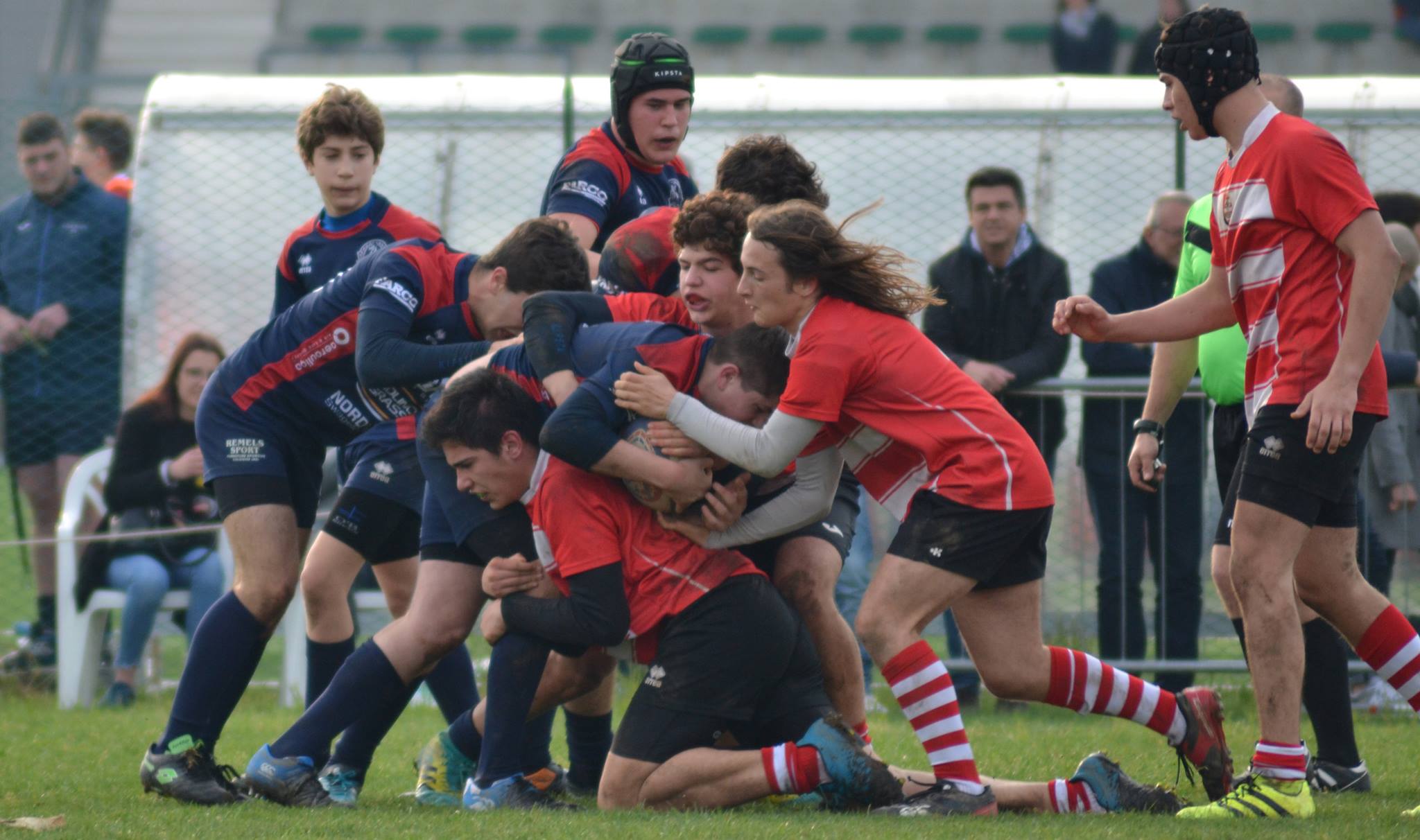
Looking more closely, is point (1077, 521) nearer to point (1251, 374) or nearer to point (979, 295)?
point (979, 295)

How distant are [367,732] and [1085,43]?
12767 mm

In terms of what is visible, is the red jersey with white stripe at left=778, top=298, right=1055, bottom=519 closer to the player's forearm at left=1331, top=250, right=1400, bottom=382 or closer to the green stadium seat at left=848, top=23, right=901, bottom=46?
the player's forearm at left=1331, top=250, right=1400, bottom=382

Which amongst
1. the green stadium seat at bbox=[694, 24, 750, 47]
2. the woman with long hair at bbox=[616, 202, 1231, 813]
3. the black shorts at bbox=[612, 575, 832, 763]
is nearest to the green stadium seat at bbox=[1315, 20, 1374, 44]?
the green stadium seat at bbox=[694, 24, 750, 47]

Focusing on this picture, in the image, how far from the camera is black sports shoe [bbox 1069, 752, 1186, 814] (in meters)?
4.45

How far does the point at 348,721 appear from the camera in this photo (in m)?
4.77

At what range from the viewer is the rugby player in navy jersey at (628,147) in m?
5.54

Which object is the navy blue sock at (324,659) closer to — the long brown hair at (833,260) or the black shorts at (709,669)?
the black shorts at (709,669)

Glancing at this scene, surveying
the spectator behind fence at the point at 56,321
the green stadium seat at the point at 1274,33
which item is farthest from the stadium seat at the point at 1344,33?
the spectator behind fence at the point at 56,321

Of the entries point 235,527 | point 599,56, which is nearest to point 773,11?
point 599,56

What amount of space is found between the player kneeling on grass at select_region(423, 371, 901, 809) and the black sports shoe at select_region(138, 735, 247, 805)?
0.90 meters

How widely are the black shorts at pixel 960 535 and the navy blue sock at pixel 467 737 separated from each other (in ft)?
4.64

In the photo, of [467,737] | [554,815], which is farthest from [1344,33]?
[554,815]

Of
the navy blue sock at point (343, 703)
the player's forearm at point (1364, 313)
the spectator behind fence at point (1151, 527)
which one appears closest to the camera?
the player's forearm at point (1364, 313)

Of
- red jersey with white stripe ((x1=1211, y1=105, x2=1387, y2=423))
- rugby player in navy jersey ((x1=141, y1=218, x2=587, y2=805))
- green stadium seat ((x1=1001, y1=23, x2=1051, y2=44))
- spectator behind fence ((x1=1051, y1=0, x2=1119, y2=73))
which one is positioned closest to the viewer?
red jersey with white stripe ((x1=1211, y1=105, x2=1387, y2=423))
